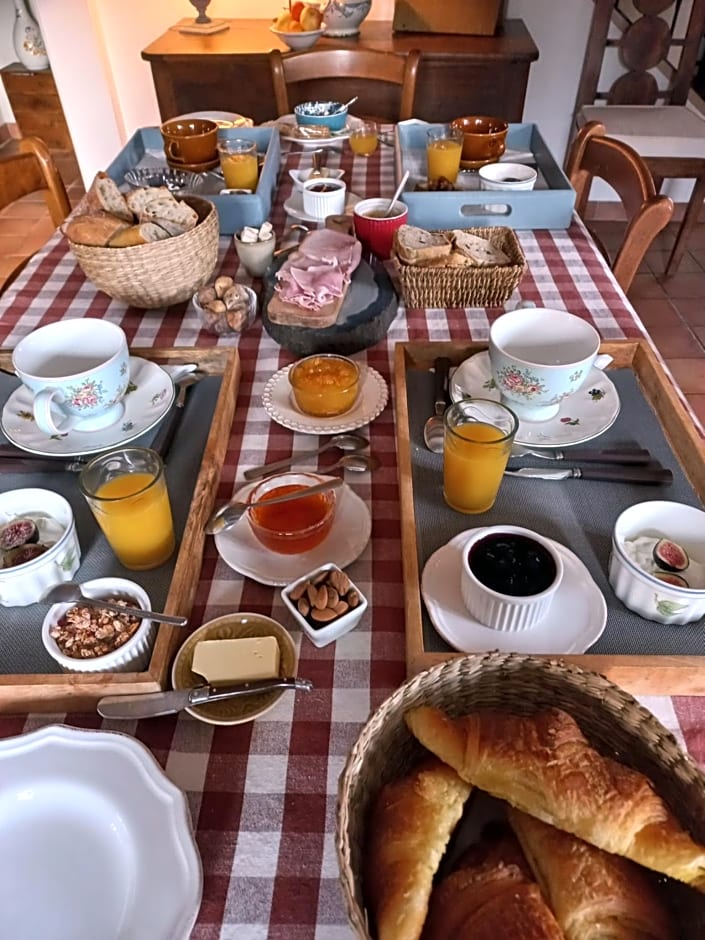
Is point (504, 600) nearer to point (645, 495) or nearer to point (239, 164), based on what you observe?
point (645, 495)

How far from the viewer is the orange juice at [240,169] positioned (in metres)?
1.47

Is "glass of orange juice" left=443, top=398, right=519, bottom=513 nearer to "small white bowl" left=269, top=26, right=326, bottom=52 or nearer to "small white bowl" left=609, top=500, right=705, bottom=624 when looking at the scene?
"small white bowl" left=609, top=500, right=705, bottom=624

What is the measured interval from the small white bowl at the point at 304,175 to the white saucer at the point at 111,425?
824 millimetres

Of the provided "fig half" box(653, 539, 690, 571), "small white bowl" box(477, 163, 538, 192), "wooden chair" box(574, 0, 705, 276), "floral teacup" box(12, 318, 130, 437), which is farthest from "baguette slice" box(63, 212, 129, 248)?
"wooden chair" box(574, 0, 705, 276)

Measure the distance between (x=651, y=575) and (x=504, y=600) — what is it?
15 centimetres

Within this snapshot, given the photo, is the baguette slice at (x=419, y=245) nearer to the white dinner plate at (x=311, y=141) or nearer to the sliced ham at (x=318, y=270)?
the sliced ham at (x=318, y=270)

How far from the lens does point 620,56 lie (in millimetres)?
2730

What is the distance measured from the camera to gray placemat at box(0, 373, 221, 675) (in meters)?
0.68

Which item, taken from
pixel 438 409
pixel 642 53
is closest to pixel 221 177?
pixel 438 409

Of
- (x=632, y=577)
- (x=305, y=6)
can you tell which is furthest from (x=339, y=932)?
(x=305, y=6)

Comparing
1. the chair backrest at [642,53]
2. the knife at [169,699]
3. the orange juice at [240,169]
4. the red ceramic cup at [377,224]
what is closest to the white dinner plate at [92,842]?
the knife at [169,699]

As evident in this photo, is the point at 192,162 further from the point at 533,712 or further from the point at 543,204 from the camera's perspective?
the point at 533,712

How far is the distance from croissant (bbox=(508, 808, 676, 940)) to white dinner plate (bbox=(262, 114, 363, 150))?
5.86 feet

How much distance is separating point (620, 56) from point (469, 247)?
7.11 feet
